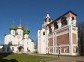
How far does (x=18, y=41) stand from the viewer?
85875 mm

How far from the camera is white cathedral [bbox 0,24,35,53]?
83000 millimetres

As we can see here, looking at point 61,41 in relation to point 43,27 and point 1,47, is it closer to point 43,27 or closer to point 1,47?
point 43,27

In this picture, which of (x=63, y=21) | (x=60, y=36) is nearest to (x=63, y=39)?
(x=60, y=36)

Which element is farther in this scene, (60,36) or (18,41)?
(18,41)

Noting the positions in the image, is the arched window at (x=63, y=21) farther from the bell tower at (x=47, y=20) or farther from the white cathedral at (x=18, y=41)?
the white cathedral at (x=18, y=41)

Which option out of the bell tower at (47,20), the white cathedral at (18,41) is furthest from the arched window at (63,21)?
the white cathedral at (18,41)

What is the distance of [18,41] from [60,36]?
2773 cm

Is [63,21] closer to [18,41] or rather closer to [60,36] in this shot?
[60,36]

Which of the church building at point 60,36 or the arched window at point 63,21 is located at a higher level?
the arched window at point 63,21

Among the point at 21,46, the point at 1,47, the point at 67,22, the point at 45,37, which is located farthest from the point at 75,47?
the point at 1,47

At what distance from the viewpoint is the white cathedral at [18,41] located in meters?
83.0

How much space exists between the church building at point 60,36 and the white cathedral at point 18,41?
7.43 m

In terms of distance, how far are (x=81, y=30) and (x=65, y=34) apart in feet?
23.5

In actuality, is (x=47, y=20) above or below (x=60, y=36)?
above
